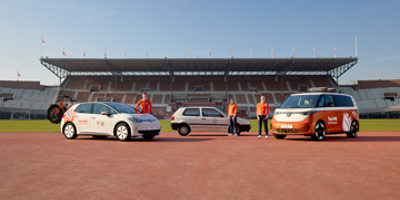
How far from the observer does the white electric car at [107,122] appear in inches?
446

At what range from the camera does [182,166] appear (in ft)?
20.9

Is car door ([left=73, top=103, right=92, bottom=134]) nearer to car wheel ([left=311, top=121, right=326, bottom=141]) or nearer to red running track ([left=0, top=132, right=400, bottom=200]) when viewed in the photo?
red running track ([left=0, top=132, right=400, bottom=200])

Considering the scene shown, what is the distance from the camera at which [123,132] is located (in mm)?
11383

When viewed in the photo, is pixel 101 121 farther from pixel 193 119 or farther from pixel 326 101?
pixel 326 101

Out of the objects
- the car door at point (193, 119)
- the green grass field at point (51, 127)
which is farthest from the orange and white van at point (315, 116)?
the green grass field at point (51, 127)

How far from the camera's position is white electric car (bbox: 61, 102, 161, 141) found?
11328mm

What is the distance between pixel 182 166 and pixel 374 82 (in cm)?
6748

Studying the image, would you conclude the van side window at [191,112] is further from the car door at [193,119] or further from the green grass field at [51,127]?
the green grass field at [51,127]

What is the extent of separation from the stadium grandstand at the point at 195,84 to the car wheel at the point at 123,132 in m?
43.0

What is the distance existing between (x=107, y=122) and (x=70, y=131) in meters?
1.92

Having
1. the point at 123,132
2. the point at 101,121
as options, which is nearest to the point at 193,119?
the point at 123,132

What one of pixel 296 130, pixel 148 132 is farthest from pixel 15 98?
pixel 296 130

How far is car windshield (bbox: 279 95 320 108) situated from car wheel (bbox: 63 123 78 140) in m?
8.80

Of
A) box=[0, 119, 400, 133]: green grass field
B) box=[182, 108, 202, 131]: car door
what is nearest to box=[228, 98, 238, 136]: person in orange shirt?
box=[182, 108, 202, 131]: car door
